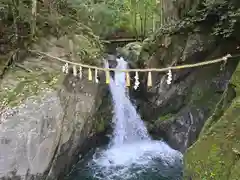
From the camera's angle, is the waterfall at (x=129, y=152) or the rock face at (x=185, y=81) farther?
the rock face at (x=185, y=81)

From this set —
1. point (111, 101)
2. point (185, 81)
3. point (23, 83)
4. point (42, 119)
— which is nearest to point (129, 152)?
point (111, 101)

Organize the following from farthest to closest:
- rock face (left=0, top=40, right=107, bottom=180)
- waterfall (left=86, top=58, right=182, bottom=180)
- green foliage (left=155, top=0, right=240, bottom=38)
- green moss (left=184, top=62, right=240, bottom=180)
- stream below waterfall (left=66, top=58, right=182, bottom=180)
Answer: waterfall (left=86, top=58, right=182, bottom=180), stream below waterfall (left=66, top=58, right=182, bottom=180), green foliage (left=155, top=0, right=240, bottom=38), rock face (left=0, top=40, right=107, bottom=180), green moss (left=184, top=62, right=240, bottom=180)

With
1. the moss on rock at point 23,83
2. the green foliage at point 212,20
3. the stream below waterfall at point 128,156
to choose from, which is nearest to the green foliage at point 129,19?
the stream below waterfall at point 128,156

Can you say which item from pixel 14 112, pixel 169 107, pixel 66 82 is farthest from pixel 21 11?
pixel 169 107

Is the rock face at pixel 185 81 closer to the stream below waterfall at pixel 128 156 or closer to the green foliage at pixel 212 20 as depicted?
the green foliage at pixel 212 20

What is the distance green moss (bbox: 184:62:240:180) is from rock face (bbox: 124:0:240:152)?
461 cm

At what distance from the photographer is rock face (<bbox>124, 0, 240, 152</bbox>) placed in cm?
998

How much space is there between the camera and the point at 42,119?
25.3 feet

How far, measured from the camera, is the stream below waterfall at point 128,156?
966cm

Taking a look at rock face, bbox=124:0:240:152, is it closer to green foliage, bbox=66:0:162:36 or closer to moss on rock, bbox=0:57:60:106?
moss on rock, bbox=0:57:60:106

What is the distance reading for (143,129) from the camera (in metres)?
12.6

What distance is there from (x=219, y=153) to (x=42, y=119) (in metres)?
4.75

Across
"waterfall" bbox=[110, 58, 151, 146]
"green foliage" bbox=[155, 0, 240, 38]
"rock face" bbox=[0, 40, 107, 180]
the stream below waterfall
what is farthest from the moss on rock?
"green foliage" bbox=[155, 0, 240, 38]

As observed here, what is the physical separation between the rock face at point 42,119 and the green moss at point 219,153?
4.04 m
